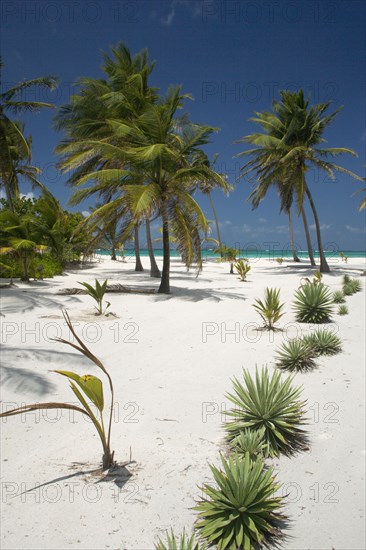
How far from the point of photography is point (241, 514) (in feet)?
6.98

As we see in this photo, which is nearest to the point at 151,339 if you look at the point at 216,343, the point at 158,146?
the point at 216,343

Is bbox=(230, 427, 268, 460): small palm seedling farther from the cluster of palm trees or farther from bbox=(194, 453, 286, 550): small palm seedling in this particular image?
the cluster of palm trees

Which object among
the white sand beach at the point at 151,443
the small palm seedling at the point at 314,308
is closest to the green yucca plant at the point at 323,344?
the white sand beach at the point at 151,443

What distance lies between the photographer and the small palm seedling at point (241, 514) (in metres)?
2.04

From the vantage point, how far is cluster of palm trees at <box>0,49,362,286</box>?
11.6m

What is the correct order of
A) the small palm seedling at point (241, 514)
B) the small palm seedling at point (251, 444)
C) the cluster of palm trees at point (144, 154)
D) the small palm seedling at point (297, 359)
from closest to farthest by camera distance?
the small palm seedling at point (241, 514) < the small palm seedling at point (251, 444) < the small palm seedling at point (297, 359) < the cluster of palm trees at point (144, 154)

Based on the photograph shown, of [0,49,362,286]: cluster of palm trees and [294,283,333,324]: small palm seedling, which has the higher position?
[0,49,362,286]: cluster of palm trees

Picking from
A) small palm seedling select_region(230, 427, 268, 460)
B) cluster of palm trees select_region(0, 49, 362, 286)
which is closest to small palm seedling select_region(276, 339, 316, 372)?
small palm seedling select_region(230, 427, 268, 460)

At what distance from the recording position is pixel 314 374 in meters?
4.88

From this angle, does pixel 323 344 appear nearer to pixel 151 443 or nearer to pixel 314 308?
pixel 314 308

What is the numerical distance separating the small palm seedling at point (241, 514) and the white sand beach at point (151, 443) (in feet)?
0.47

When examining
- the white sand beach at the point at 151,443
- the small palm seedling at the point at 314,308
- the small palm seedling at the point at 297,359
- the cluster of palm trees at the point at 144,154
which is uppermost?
the cluster of palm trees at the point at 144,154

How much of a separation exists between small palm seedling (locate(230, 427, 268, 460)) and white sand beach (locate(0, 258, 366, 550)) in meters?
0.16

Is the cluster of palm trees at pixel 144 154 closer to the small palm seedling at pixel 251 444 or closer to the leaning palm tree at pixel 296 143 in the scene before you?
the leaning palm tree at pixel 296 143
